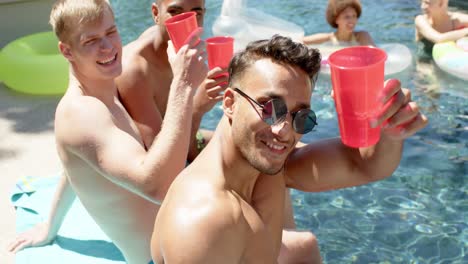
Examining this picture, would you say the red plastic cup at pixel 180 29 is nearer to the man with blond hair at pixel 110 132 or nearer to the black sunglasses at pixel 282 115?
the man with blond hair at pixel 110 132

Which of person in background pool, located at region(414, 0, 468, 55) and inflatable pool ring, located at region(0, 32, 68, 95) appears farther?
person in background pool, located at region(414, 0, 468, 55)

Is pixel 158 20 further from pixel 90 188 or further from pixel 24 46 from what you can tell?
pixel 24 46

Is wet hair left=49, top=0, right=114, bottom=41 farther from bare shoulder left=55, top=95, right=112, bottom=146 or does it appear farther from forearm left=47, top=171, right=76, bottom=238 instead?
forearm left=47, top=171, right=76, bottom=238

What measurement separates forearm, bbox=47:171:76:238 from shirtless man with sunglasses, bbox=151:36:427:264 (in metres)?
1.35

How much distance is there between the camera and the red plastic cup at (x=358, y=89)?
1877mm

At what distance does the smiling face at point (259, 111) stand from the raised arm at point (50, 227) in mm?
1721

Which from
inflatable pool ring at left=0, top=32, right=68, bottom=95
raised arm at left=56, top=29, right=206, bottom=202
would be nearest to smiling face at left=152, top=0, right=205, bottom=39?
raised arm at left=56, top=29, right=206, bottom=202

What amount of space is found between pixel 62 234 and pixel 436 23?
17.7 feet

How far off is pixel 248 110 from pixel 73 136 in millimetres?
856

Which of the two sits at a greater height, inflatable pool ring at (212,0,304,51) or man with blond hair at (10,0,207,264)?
man with blond hair at (10,0,207,264)

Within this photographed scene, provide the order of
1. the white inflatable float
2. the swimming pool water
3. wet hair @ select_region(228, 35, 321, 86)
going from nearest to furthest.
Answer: wet hair @ select_region(228, 35, 321, 86)
the swimming pool water
the white inflatable float

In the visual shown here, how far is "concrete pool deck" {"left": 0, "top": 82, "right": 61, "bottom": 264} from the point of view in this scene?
4.22 metres

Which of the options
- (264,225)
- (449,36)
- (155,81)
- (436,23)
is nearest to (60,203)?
(155,81)

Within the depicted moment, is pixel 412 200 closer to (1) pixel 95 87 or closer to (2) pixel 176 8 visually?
(2) pixel 176 8
